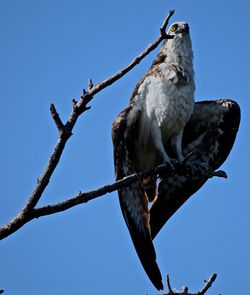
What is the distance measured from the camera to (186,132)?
8984mm

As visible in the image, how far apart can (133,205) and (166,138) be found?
1185 mm

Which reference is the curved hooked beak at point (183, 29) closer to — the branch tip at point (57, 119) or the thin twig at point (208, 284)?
the branch tip at point (57, 119)

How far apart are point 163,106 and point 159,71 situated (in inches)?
24.6

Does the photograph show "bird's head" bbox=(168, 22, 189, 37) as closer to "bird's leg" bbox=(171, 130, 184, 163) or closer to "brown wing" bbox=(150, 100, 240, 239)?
"brown wing" bbox=(150, 100, 240, 239)

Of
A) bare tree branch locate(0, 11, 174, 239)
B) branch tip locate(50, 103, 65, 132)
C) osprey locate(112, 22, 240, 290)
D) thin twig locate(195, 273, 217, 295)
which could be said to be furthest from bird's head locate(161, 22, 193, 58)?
thin twig locate(195, 273, 217, 295)

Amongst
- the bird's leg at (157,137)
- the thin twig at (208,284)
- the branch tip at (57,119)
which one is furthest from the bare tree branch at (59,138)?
the bird's leg at (157,137)

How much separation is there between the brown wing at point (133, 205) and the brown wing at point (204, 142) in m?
0.83

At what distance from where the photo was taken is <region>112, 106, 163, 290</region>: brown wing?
7.23 metres

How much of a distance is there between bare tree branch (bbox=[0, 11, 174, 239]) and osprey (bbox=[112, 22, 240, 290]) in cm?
227

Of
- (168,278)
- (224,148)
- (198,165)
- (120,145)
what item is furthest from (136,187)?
(168,278)

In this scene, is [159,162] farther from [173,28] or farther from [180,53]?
[173,28]

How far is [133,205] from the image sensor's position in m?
7.76

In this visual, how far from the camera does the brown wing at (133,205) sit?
285 inches

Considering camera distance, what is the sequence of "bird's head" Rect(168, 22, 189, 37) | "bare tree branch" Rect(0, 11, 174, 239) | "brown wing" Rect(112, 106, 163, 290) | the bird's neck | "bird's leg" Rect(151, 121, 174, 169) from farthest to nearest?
"bird's head" Rect(168, 22, 189, 37) < the bird's neck < "bird's leg" Rect(151, 121, 174, 169) < "brown wing" Rect(112, 106, 163, 290) < "bare tree branch" Rect(0, 11, 174, 239)
